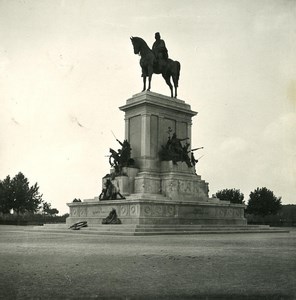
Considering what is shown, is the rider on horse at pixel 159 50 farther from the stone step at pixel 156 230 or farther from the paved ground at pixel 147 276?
the paved ground at pixel 147 276

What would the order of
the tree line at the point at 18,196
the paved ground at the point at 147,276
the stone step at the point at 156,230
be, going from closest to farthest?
the paved ground at the point at 147,276
the stone step at the point at 156,230
the tree line at the point at 18,196

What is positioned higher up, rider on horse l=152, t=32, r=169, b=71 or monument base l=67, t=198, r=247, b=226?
rider on horse l=152, t=32, r=169, b=71

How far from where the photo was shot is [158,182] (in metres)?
32.5

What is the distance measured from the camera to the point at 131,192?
32.2 meters

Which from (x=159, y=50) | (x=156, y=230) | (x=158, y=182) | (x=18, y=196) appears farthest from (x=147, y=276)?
(x=18, y=196)

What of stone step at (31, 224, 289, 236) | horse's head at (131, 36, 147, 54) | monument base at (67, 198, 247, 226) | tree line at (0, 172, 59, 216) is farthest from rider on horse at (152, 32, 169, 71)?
tree line at (0, 172, 59, 216)

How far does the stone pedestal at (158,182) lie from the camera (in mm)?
28828

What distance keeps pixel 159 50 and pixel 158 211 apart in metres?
13.2

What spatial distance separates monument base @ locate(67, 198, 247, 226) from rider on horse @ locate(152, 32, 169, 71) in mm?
10618

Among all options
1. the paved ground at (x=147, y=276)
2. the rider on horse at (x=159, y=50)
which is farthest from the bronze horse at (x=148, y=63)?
the paved ground at (x=147, y=276)

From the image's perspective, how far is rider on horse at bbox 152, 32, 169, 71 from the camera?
118 ft

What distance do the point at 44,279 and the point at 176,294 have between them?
2312 millimetres

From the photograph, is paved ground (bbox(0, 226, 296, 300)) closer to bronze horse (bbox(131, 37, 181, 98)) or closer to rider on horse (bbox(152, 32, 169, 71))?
bronze horse (bbox(131, 37, 181, 98))

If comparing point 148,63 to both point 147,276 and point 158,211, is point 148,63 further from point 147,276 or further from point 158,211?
→ point 147,276
